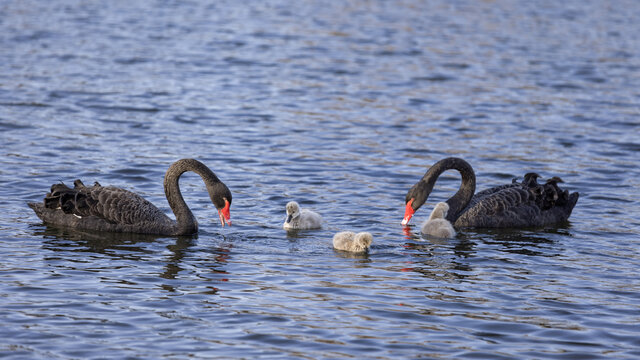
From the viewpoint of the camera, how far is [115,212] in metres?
10.6

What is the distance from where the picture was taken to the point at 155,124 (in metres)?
16.7

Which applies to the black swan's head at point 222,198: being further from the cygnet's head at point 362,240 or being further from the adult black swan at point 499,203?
the adult black swan at point 499,203

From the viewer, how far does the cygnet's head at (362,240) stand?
9922 mm

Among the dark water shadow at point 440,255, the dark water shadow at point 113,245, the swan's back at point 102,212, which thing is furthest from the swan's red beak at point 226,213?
the dark water shadow at point 440,255

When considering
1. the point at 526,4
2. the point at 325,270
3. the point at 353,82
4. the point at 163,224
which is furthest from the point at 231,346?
the point at 526,4

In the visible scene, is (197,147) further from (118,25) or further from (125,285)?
(118,25)

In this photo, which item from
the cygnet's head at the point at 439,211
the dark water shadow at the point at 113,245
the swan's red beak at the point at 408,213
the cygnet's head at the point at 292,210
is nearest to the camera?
the dark water shadow at the point at 113,245

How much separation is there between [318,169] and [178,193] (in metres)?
3.43

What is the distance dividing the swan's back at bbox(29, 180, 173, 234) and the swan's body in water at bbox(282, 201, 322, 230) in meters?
1.24

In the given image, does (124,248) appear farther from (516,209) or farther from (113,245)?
(516,209)

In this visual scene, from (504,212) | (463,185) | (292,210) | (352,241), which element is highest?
(463,185)

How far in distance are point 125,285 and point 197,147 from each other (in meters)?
6.55

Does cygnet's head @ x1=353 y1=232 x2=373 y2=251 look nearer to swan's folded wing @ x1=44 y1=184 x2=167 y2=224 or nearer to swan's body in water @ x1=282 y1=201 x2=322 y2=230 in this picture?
swan's body in water @ x1=282 y1=201 x2=322 y2=230

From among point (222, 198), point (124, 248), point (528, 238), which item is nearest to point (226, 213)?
point (222, 198)
